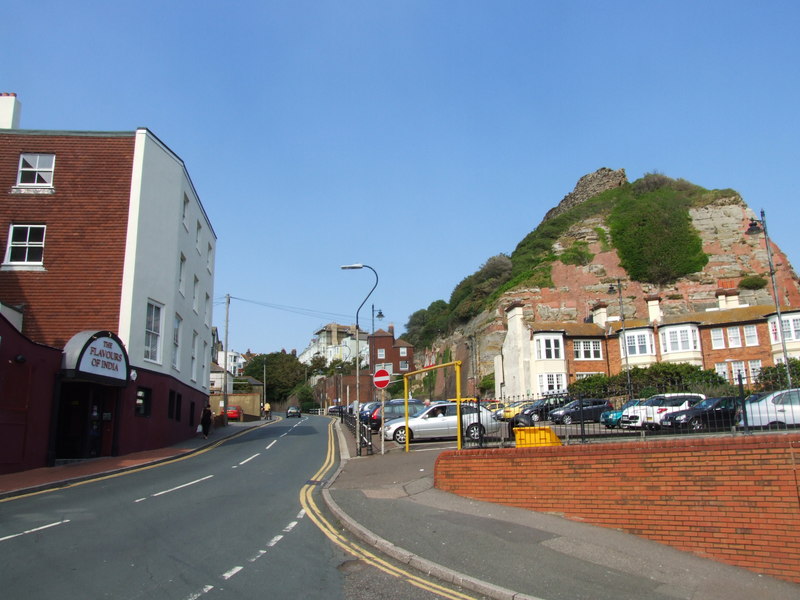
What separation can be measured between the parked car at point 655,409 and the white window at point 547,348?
1768 inches

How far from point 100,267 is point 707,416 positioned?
66.7 feet

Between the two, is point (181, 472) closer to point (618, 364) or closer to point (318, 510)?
point (318, 510)

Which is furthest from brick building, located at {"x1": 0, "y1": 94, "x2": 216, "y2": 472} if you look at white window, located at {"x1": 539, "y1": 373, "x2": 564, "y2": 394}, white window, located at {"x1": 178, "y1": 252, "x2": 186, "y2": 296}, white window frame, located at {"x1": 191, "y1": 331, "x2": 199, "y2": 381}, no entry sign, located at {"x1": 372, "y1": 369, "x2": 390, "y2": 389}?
white window, located at {"x1": 539, "y1": 373, "x2": 564, "y2": 394}

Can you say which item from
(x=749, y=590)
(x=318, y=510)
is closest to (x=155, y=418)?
Result: (x=318, y=510)

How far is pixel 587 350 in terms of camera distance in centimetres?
5819

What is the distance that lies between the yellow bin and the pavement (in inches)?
66.3

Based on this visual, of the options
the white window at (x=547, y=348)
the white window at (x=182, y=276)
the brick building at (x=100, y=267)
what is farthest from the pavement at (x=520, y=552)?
the white window at (x=547, y=348)

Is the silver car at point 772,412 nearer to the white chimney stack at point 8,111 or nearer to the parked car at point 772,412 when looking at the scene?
the parked car at point 772,412

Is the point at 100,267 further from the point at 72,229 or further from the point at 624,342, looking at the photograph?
the point at 624,342

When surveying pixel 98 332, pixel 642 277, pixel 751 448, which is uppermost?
pixel 642 277

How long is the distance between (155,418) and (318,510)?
14.1m

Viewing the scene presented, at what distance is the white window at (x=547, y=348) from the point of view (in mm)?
56156

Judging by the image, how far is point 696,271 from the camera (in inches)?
3027

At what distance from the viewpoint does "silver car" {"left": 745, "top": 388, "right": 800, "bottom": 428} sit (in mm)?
9086
